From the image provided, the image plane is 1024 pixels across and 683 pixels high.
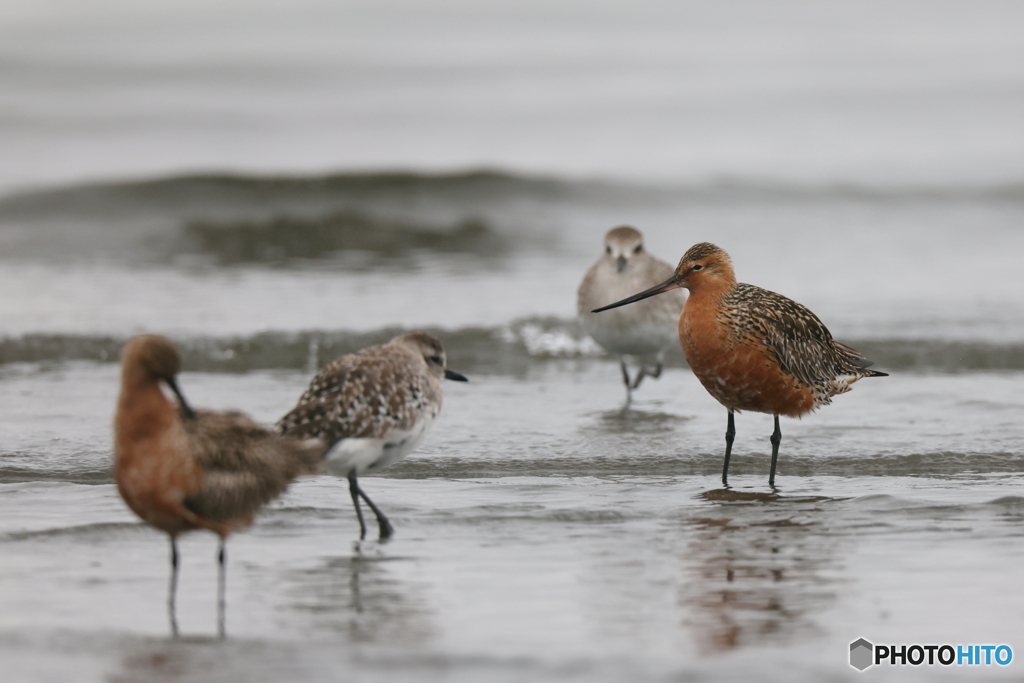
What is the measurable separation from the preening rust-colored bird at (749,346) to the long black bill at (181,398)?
306 cm

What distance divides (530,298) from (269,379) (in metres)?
4.91

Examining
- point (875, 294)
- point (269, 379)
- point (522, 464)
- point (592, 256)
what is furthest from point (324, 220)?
point (522, 464)

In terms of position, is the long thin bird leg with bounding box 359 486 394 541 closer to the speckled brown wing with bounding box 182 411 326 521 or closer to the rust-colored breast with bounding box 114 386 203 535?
the speckled brown wing with bounding box 182 411 326 521

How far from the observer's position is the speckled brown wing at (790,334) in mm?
7141

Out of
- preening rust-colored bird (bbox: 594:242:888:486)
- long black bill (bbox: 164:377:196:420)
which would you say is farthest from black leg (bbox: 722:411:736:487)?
long black bill (bbox: 164:377:196:420)

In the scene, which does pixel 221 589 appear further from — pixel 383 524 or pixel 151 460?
pixel 383 524

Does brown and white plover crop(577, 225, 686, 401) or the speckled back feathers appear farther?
brown and white plover crop(577, 225, 686, 401)

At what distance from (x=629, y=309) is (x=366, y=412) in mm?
4743

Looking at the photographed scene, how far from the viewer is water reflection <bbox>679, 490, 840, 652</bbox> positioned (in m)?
4.63

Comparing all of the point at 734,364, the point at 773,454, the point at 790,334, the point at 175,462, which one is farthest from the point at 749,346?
the point at 175,462

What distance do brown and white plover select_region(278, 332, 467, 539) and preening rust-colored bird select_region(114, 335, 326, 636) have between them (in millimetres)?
579

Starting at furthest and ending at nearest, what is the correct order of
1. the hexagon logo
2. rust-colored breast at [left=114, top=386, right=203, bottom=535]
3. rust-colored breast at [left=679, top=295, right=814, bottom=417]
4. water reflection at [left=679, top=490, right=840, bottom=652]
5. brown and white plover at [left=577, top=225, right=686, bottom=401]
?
brown and white plover at [left=577, top=225, right=686, bottom=401] < rust-colored breast at [left=679, top=295, right=814, bottom=417] < rust-colored breast at [left=114, top=386, right=203, bottom=535] < water reflection at [left=679, top=490, right=840, bottom=652] < the hexagon logo

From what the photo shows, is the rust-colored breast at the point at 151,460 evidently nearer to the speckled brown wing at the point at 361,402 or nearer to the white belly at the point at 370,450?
the speckled brown wing at the point at 361,402

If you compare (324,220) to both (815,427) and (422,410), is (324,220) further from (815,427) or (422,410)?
(422,410)
